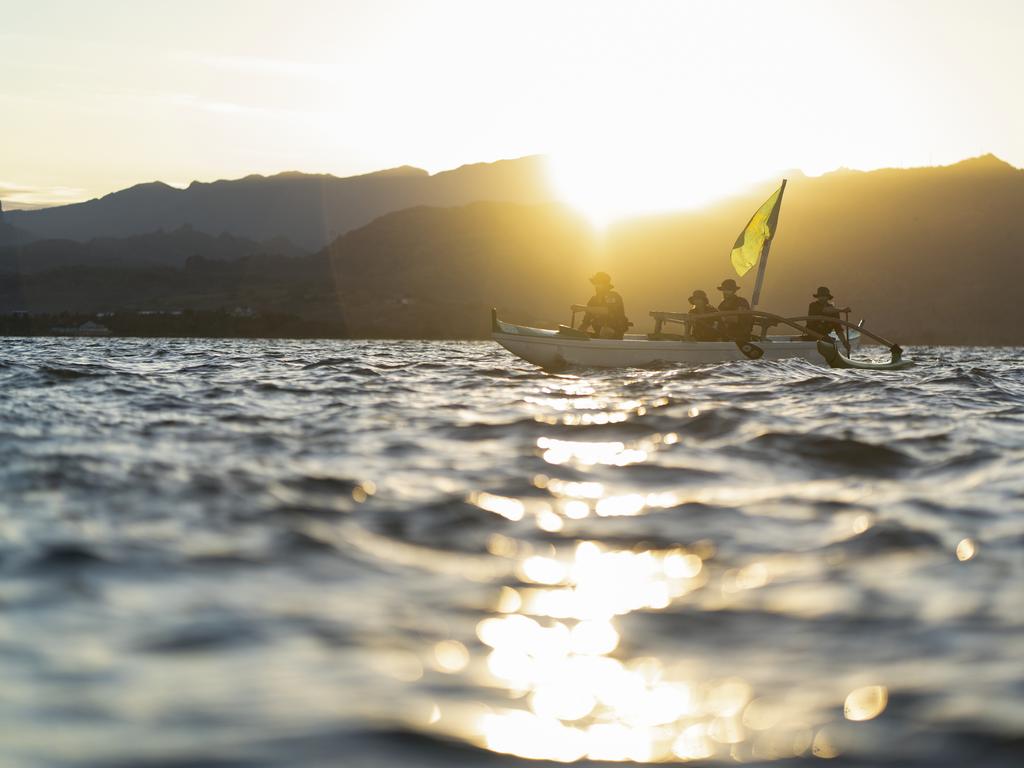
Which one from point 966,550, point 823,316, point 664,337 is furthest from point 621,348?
point 966,550

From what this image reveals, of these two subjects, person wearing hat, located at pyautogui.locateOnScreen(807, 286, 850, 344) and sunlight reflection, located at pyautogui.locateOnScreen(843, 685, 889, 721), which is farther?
person wearing hat, located at pyautogui.locateOnScreen(807, 286, 850, 344)

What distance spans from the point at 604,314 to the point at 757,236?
7611 mm

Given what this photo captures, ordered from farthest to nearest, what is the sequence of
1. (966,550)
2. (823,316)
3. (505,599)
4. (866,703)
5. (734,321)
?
1. (823,316)
2. (734,321)
3. (966,550)
4. (505,599)
5. (866,703)

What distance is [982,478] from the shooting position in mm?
7957

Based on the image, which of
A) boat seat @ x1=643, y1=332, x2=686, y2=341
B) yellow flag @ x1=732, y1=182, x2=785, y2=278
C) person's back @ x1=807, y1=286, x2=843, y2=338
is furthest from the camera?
yellow flag @ x1=732, y1=182, x2=785, y2=278

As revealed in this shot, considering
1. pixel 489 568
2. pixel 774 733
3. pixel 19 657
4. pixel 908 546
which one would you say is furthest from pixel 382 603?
pixel 908 546

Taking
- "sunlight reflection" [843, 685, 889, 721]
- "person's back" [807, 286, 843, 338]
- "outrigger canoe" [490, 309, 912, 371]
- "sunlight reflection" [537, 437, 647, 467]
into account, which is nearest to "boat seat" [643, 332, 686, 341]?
"outrigger canoe" [490, 309, 912, 371]

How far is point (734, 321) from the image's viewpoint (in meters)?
24.0

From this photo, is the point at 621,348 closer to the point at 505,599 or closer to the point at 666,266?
the point at 505,599

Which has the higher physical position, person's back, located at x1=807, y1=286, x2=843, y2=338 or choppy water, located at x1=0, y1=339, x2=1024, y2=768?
person's back, located at x1=807, y1=286, x2=843, y2=338

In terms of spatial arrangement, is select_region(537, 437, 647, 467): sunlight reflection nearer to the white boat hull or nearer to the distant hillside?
the white boat hull

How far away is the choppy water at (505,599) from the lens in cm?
301

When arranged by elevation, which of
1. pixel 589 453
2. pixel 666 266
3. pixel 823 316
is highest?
pixel 666 266

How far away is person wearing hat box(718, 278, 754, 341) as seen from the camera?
2395cm
